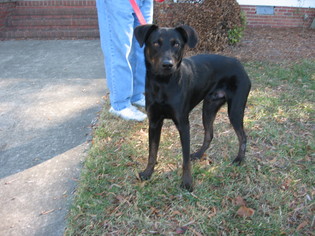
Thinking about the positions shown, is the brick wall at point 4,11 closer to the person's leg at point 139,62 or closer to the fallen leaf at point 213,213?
the person's leg at point 139,62

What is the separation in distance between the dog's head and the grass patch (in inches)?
41.9

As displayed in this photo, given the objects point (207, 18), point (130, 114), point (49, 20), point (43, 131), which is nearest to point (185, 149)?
point (130, 114)

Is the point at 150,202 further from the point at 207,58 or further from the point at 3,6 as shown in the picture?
the point at 3,6

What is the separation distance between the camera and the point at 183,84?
2.47 m

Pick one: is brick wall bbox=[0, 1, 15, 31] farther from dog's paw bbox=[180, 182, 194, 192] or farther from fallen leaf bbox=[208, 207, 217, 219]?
fallen leaf bbox=[208, 207, 217, 219]

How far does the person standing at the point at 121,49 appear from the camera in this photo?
340 cm

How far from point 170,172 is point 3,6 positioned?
8.48m

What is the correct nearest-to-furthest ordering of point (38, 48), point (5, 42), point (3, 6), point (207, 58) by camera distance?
point (207, 58) < point (38, 48) < point (5, 42) < point (3, 6)

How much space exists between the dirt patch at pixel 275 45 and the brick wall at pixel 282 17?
1.09 ft

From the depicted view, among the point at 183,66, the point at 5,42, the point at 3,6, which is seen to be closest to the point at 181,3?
the point at 183,66

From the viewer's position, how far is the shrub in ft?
20.4

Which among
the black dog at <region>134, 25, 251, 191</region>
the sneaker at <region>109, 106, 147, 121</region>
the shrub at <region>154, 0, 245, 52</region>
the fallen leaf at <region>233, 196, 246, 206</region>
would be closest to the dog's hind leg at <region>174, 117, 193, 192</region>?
the black dog at <region>134, 25, 251, 191</region>

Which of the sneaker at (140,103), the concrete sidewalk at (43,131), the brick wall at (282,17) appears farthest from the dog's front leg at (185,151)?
the brick wall at (282,17)

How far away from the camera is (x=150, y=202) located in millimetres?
2475
